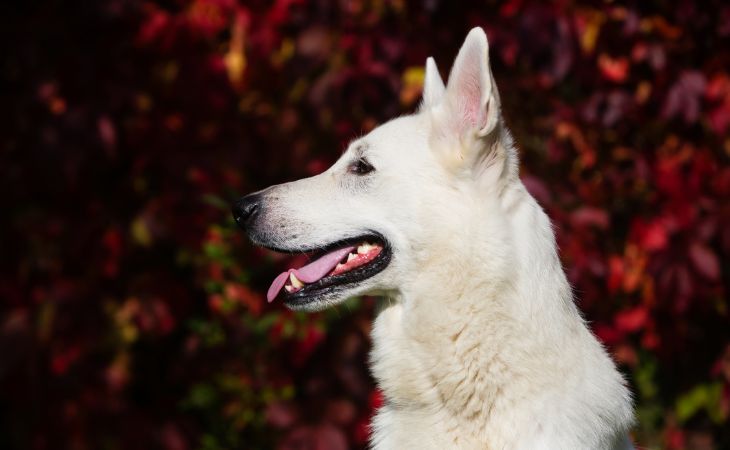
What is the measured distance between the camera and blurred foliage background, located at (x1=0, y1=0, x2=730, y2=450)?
409 cm

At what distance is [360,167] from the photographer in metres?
3.12

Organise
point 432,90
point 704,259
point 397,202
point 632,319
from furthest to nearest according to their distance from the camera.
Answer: point 632,319, point 704,259, point 432,90, point 397,202

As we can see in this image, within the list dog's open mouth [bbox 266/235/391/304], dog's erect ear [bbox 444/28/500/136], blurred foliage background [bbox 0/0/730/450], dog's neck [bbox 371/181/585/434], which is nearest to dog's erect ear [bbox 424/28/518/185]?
dog's erect ear [bbox 444/28/500/136]

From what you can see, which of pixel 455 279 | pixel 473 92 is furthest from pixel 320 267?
pixel 473 92

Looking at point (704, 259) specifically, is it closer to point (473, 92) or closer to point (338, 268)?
point (473, 92)

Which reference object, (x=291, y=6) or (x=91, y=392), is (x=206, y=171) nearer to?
(x=291, y=6)

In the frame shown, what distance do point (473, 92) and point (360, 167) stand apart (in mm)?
502

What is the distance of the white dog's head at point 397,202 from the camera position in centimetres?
285

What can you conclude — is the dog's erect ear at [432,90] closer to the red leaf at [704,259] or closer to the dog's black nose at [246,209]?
the dog's black nose at [246,209]

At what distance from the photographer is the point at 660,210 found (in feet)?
15.0

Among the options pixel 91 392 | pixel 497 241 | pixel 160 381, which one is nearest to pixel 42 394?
pixel 91 392

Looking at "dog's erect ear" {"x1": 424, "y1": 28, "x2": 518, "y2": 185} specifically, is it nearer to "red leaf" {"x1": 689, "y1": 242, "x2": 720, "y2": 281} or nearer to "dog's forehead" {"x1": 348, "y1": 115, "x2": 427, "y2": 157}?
"dog's forehead" {"x1": 348, "y1": 115, "x2": 427, "y2": 157}

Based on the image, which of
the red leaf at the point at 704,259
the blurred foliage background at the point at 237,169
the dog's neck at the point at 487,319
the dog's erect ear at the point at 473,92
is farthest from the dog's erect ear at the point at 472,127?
the red leaf at the point at 704,259

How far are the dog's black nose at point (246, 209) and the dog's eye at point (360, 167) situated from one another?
0.34 metres
